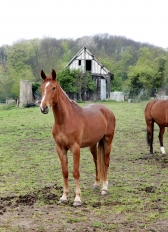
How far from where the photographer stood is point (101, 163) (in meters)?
5.82

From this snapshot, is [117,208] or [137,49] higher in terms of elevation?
[137,49]

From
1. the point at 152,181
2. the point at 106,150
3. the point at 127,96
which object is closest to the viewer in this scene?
the point at 106,150

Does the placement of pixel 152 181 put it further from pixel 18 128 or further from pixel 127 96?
pixel 127 96

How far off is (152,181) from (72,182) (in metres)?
1.47

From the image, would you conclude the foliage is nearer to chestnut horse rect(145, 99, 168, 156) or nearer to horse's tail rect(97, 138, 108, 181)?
chestnut horse rect(145, 99, 168, 156)

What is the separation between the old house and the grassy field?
28.7 m

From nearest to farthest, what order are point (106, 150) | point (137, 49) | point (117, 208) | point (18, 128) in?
point (117, 208)
point (106, 150)
point (18, 128)
point (137, 49)

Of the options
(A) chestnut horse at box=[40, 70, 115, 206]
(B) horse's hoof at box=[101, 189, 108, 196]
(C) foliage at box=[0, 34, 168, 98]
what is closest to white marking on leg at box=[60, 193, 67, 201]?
(A) chestnut horse at box=[40, 70, 115, 206]

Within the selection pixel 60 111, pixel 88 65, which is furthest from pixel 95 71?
pixel 60 111

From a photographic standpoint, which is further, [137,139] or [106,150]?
[137,139]

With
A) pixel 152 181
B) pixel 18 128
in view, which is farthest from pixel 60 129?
pixel 18 128

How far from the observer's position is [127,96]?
128 ft

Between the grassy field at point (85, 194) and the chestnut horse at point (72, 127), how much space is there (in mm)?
361

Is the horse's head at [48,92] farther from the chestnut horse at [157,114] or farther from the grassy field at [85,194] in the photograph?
the chestnut horse at [157,114]
